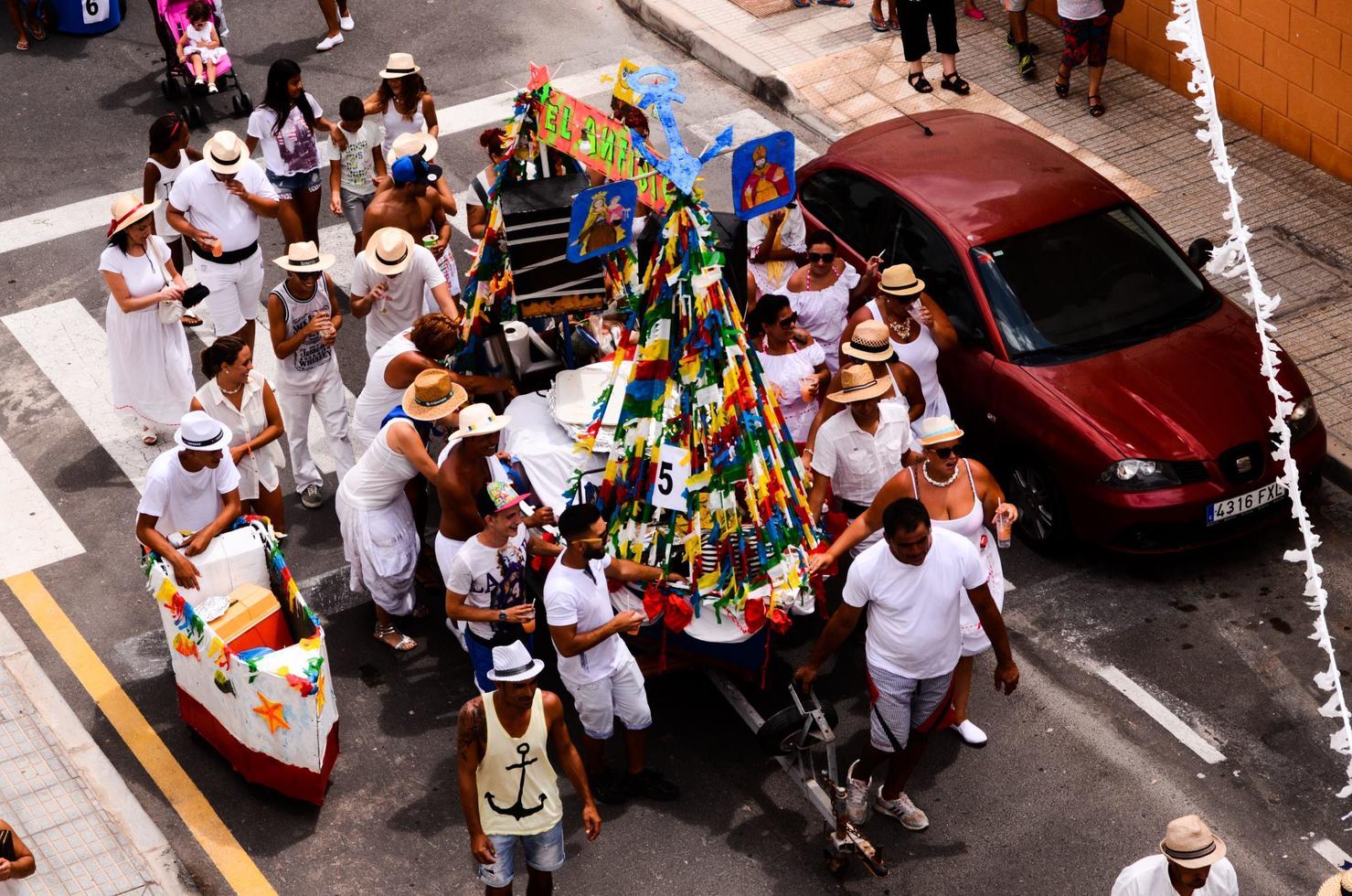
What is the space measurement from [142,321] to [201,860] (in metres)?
3.93

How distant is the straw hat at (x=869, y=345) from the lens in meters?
9.23

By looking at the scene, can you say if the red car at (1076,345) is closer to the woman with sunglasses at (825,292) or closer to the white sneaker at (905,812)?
the woman with sunglasses at (825,292)

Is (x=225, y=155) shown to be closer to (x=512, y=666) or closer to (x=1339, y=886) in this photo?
(x=512, y=666)

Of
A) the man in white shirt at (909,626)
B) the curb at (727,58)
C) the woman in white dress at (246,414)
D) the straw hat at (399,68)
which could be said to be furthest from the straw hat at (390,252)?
the curb at (727,58)

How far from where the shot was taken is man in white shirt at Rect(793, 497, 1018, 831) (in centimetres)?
764

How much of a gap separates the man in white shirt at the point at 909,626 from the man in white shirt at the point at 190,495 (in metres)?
3.20

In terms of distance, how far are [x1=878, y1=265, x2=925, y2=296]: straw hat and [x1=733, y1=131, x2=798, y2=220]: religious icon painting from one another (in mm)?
1374

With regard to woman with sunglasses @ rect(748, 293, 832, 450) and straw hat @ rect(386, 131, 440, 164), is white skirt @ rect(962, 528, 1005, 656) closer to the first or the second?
woman with sunglasses @ rect(748, 293, 832, 450)

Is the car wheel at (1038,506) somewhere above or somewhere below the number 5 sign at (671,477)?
below

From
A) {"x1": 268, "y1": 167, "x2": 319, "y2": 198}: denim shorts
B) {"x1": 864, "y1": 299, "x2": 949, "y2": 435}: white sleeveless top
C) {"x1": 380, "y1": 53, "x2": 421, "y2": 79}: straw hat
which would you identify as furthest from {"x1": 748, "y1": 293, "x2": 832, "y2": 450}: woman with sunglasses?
{"x1": 268, "y1": 167, "x2": 319, "y2": 198}: denim shorts

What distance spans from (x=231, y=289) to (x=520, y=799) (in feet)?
17.8

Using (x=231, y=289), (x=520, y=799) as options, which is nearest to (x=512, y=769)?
(x=520, y=799)

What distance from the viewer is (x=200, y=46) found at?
14.9 metres

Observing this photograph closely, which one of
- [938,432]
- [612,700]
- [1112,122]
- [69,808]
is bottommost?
[1112,122]
